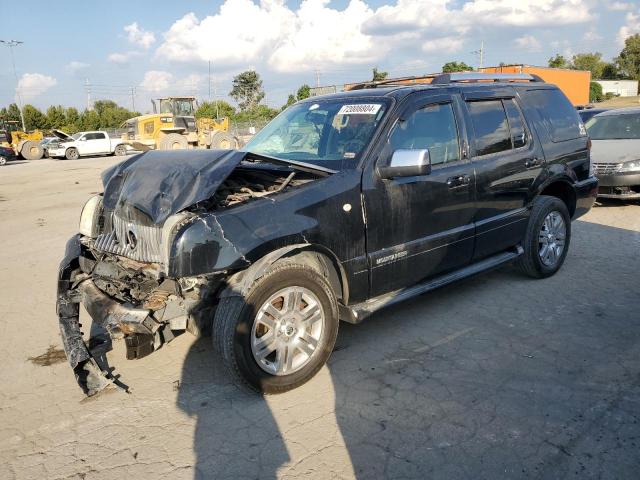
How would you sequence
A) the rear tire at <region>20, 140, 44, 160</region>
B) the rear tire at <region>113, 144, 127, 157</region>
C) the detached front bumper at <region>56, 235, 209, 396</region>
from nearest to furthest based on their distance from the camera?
1. the detached front bumper at <region>56, 235, 209, 396</region>
2. the rear tire at <region>20, 140, 44, 160</region>
3. the rear tire at <region>113, 144, 127, 157</region>

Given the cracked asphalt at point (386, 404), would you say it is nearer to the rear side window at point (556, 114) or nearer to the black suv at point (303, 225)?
the black suv at point (303, 225)

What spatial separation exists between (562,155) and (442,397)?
327 cm

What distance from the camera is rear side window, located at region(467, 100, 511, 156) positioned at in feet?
14.5

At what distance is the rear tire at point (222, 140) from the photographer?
2762 centimetres

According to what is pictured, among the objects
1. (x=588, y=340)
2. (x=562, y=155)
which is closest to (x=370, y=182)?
(x=588, y=340)

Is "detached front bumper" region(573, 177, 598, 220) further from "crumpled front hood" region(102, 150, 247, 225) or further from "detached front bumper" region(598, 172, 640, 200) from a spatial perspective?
"crumpled front hood" region(102, 150, 247, 225)

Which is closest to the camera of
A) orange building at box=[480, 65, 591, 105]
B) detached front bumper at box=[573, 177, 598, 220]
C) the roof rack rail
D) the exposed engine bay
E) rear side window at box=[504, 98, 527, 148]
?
the exposed engine bay

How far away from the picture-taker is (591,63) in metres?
95.7

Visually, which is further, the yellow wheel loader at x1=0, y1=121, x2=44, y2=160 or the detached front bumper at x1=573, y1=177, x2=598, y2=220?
the yellow wheel loader at x1=0, y1=121, x2=44, y2=160

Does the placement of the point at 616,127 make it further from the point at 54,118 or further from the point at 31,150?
the point at 54,118

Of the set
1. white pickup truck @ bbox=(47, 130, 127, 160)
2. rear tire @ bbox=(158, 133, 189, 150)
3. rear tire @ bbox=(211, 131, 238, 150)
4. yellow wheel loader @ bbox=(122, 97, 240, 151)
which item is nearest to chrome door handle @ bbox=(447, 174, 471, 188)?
rear tire @ bbox=(158, 133, 189, 150)

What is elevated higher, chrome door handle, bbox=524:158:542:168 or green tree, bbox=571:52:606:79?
green tree, bbox=571:52:606:79

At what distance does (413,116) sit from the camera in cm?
397

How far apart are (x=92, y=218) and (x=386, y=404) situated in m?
2.66
